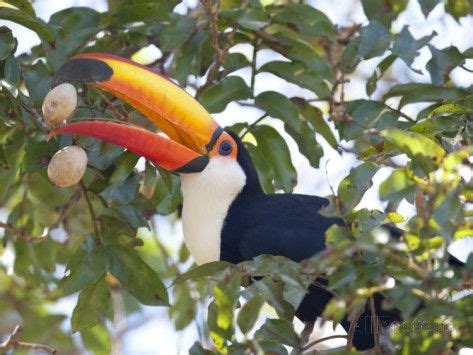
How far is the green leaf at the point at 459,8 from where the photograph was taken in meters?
5.31

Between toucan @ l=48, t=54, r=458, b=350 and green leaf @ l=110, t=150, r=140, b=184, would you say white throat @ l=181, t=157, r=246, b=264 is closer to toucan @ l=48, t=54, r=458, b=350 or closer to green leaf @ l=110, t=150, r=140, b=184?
toucan @ l=48, t=54, r=458, b=350

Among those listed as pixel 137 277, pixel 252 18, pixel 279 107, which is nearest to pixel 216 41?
pixel 252 18

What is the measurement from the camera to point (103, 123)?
4.65 metres

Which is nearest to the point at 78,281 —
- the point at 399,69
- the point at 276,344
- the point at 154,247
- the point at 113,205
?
the point at 113,205

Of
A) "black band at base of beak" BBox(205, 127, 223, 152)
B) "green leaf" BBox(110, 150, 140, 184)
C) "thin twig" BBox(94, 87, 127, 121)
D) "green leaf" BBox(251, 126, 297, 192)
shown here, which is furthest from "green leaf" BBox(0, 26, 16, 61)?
"green leaf" BBox(251, 126, 297, 192)

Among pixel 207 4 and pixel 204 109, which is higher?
pixel 207 4

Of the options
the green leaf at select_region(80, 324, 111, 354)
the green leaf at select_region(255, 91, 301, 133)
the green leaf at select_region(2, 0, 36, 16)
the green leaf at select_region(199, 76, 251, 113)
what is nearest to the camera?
the green leaf at select_region(2, 0, 36, 16)

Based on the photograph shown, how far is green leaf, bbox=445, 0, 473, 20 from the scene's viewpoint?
5.31 m

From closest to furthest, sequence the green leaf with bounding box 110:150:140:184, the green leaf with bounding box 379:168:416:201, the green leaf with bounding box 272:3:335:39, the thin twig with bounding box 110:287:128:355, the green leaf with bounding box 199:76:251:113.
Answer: the green leaf with bounding box 379:168:416:201 → the green leaf with bounding box 110:150:140:184 → the green leaf with bounding box 199:76:251:113 → the green leaf with bounding box 272:3:335:39 → the thin twig with bounding box 110:287:128:355

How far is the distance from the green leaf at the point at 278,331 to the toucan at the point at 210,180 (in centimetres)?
83

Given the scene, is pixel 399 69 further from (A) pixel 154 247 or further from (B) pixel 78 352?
(B) pixel 78 352

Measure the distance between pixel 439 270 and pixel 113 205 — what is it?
2.19 m

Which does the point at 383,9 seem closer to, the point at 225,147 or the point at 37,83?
the point at 225,147

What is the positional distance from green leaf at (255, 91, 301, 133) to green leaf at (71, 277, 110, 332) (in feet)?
3.66
